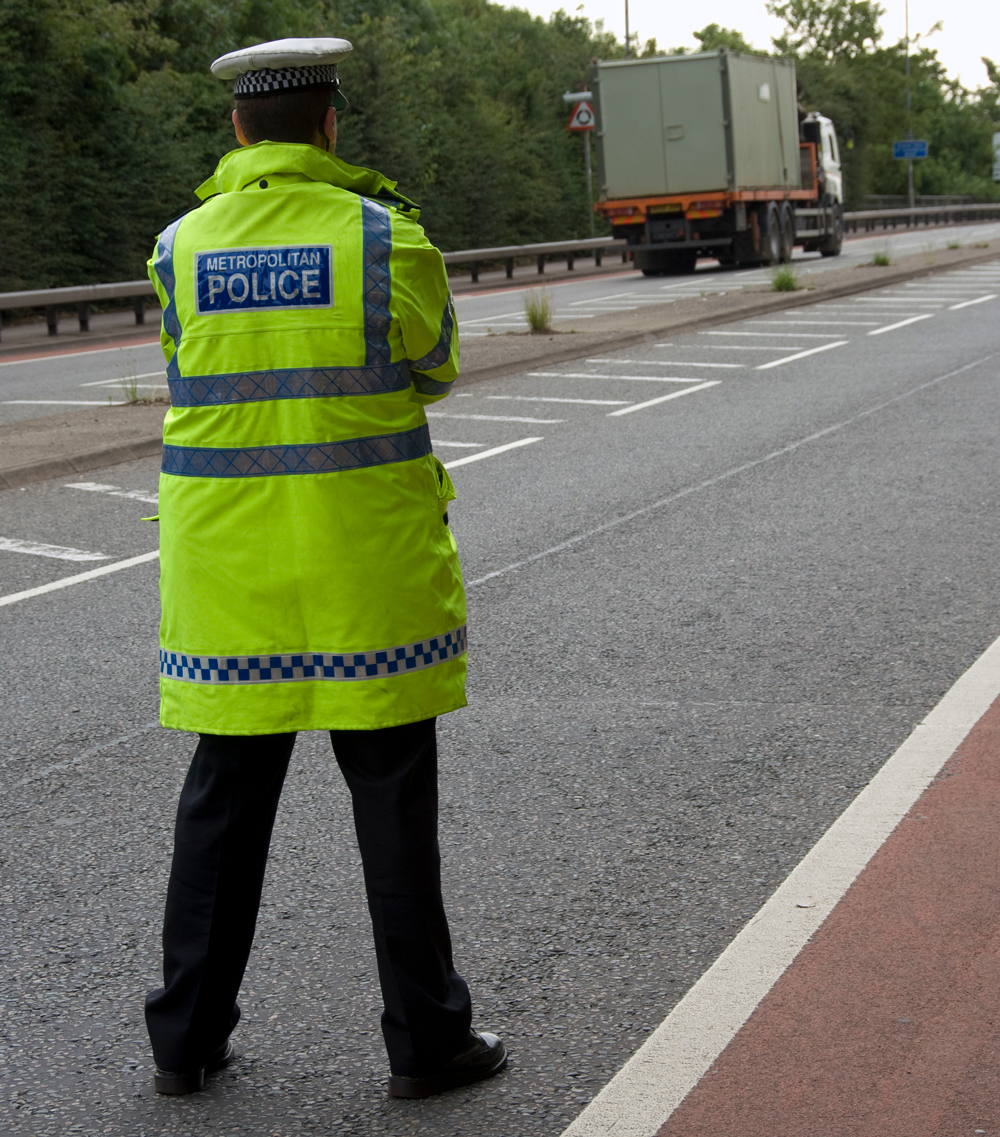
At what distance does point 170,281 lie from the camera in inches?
110

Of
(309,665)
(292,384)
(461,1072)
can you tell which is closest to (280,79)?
(292,384)

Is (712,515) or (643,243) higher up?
(643,243)

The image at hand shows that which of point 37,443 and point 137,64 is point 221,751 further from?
point 137,64

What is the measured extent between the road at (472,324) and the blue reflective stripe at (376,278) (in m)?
11.8

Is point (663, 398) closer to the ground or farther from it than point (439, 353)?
closer to the ground

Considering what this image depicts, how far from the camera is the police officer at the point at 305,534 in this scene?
2715 mm

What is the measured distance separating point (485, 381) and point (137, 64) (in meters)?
23.1

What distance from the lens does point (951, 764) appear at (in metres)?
4.51

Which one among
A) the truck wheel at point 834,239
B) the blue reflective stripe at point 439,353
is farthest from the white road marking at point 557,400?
the truck wheel at point 834,239

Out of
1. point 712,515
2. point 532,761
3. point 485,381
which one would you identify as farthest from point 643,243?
point 532,761

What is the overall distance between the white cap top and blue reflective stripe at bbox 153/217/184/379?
0.95ft

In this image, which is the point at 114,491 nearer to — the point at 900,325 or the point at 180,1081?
the point at 180,1081

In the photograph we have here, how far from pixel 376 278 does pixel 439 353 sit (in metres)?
0.19

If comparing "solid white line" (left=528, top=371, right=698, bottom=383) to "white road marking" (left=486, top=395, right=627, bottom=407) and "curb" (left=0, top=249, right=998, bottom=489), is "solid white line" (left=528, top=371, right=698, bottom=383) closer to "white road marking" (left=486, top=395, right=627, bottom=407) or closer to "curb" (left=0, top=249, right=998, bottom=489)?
"curb" (left=0, top=249, right=998, bottom=489)
